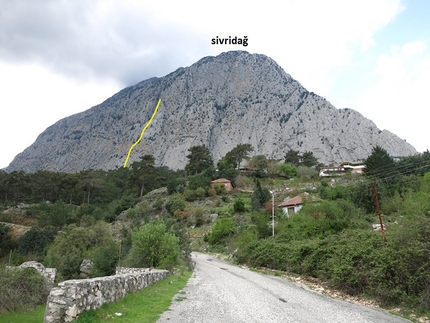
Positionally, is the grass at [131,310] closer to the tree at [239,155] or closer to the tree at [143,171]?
the tree at [143,171]

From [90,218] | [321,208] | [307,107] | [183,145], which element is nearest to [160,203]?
[90,218]

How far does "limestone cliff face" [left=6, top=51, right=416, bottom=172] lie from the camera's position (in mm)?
131000

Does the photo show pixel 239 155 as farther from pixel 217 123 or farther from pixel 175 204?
pixel 217 123

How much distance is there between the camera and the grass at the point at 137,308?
26.6 feet

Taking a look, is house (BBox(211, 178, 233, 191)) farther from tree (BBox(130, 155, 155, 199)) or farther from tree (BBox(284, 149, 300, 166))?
tree (BBox(284, 149, 300, 166))

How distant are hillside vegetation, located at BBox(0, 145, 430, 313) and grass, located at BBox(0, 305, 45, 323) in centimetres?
957

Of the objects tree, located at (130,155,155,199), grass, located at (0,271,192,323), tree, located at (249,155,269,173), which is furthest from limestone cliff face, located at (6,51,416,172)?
grass, located at (0,271,192,323)

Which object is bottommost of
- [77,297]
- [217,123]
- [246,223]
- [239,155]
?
[77,297]

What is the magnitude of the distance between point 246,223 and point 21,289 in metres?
37.0

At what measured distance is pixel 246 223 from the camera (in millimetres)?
49000

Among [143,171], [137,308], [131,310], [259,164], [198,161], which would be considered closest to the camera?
[131,310]

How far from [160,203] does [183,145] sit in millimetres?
80636

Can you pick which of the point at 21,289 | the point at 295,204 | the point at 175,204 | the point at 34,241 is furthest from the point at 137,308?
the point at 175,204

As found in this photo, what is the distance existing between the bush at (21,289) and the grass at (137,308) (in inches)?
223
